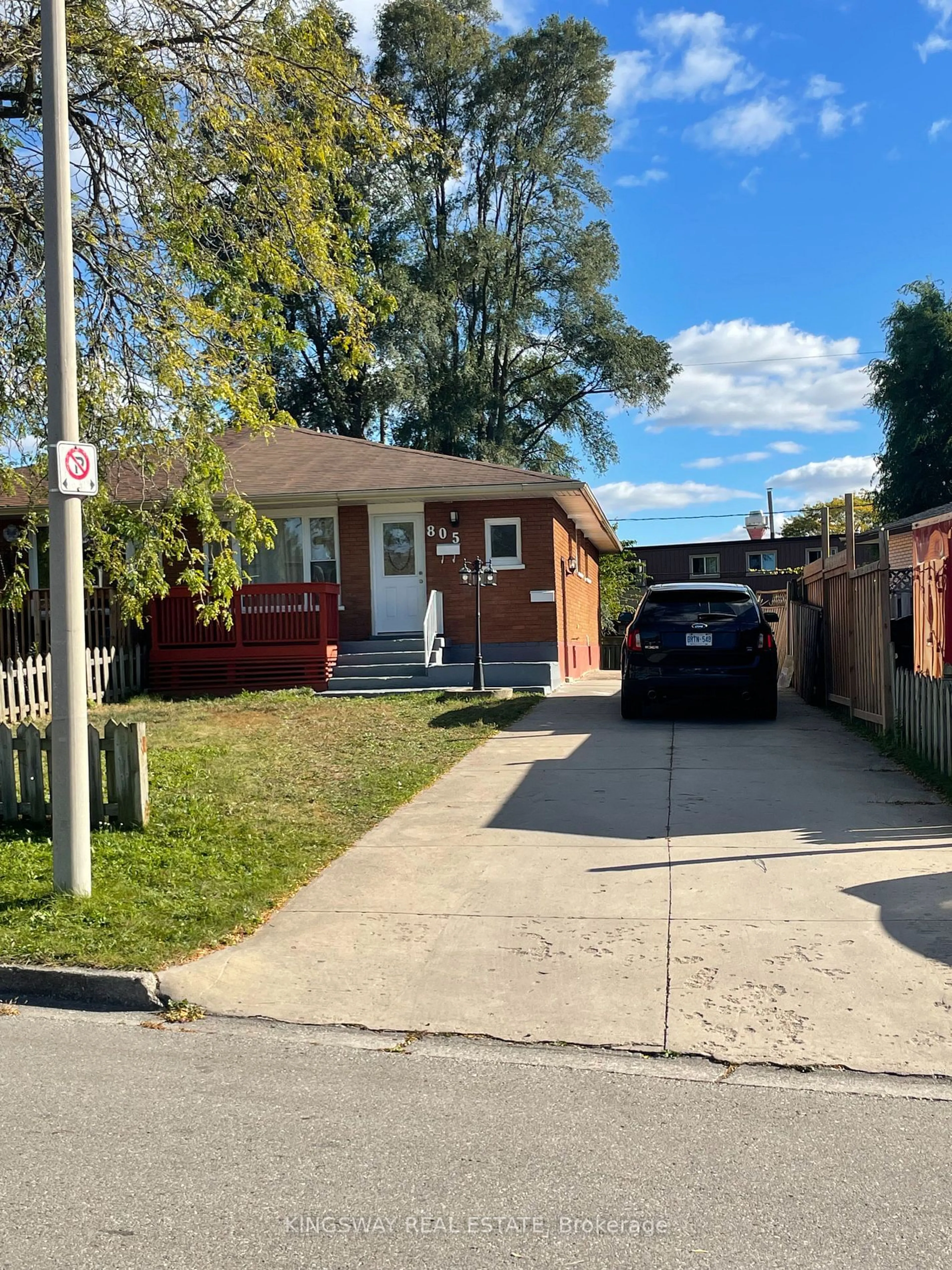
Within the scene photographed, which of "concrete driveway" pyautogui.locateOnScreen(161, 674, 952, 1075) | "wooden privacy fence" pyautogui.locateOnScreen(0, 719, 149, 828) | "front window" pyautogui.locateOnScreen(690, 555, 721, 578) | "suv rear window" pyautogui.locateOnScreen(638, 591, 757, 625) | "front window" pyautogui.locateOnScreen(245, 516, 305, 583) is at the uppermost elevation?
"front window" pyautogui.locateOnScreen(690, 555, 721, 578)

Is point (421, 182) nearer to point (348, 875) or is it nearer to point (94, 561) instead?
point (94, 561)

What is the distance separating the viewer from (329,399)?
1350 inches

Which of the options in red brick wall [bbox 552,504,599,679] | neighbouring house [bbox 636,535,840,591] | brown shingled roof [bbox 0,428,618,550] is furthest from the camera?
neighbouring house [bbox 636,535,840,591]

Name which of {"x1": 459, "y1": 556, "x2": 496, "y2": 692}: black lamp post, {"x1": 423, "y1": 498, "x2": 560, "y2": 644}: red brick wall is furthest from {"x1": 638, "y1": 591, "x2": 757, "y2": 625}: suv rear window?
{"x1": 423, "y1": 498, "x2": 560, "y2": 644}: red brick wall

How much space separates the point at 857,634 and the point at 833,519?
5429cm

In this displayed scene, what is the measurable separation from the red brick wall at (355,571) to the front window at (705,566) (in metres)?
33.8

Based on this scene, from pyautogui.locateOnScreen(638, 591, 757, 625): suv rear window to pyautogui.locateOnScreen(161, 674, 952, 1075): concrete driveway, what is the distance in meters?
3.94

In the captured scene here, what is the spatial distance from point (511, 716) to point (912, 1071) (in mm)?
9788

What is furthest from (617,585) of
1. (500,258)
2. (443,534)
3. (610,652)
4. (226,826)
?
(226,826)

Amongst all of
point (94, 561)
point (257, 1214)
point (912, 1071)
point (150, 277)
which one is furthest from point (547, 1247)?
point (150, 277)

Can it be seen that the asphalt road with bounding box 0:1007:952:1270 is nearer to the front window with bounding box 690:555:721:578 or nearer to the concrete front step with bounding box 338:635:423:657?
the concrete front step with bounding box 338:635:423:657

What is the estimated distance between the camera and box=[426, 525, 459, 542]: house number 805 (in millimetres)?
19000

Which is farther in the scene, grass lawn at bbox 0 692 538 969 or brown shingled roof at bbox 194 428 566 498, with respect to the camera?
brown shingled roof at bbox 194 428 566 498

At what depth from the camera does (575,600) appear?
78.0 feet
